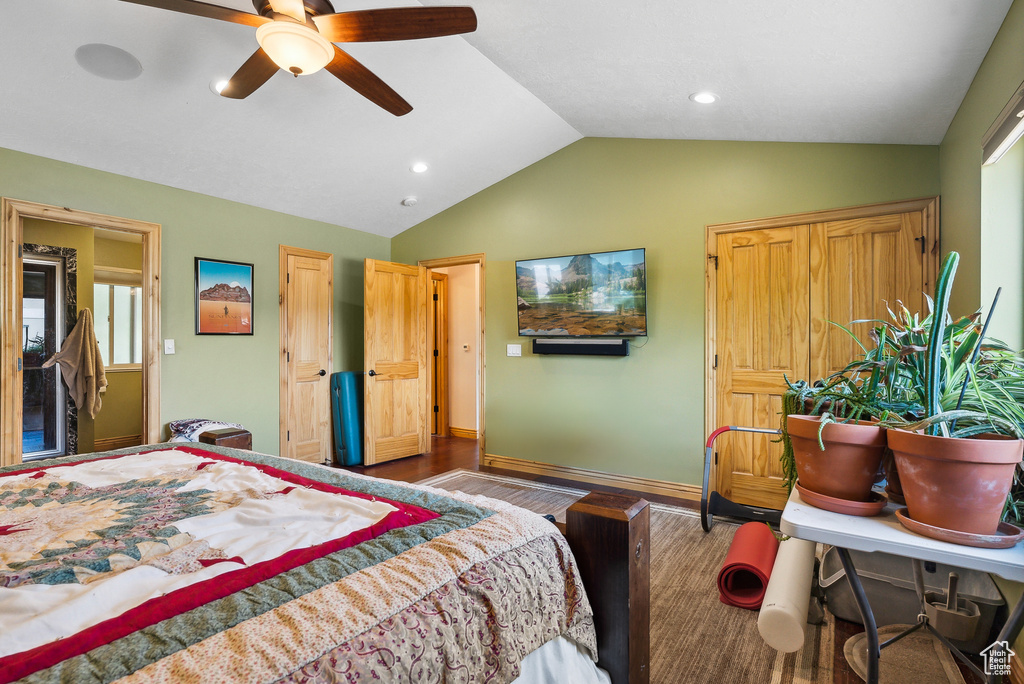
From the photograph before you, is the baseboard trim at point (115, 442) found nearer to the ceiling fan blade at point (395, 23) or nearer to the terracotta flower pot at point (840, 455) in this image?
the ceiling fan blade at point (395, 23)

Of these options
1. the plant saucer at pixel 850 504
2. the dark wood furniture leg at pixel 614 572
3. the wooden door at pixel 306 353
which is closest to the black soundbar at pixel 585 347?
the wooden door at pixel 306 353

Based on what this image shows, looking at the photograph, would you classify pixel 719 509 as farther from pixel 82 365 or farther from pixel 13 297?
pixel 82 365

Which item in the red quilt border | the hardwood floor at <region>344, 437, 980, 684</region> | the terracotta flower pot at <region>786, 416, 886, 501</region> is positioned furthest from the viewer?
the hardwood floor at <region>344, 437, 980, 684</region>

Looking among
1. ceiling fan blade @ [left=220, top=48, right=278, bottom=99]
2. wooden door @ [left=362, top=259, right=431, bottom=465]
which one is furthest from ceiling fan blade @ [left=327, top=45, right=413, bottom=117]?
wooden door @ [left=362, top=259, right=431, bottom=465]

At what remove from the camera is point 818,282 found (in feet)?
11.0

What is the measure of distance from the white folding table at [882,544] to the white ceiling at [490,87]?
1.86 metres

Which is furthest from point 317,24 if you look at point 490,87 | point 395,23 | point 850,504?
point 850,504

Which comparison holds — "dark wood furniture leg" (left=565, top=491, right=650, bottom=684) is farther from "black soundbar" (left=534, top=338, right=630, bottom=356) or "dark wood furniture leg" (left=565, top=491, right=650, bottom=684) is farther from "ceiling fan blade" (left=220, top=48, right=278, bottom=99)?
"black soundbar" (left=534, top=338, right=630, bottom=356)

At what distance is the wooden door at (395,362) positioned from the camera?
4.89 meters

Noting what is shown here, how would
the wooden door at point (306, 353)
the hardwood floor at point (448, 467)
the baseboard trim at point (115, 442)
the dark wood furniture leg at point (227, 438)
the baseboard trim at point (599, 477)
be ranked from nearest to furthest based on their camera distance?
the dark wood furniture leg at point (227, 438)
the baseboard trim at point (599, 477)
the hardwood floor at point (448, 467)
the wooden door at point (306, 353)
the baseboard trim at point (115, 442)

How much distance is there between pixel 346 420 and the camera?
16.1 ft

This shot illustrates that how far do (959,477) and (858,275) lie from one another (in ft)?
9.32

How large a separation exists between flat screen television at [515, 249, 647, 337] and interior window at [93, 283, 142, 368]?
443 cm

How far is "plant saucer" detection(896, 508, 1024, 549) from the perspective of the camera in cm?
88
